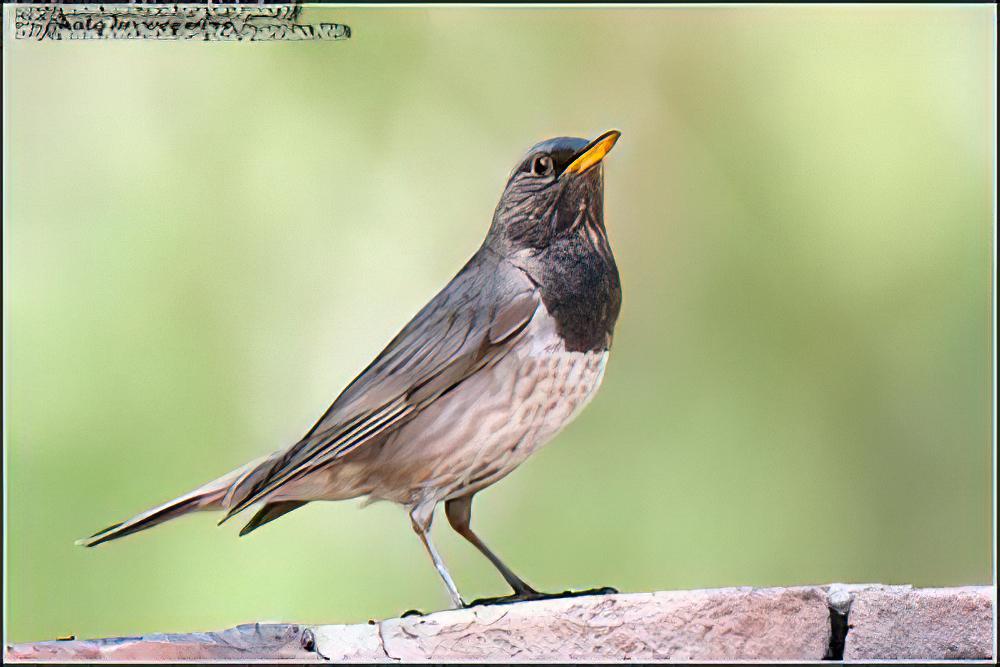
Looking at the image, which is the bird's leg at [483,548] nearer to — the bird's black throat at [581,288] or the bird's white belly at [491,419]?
the bird's white belly at [491,419]

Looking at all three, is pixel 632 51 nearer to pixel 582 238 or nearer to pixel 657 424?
pixel 582 238

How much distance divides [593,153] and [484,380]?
0.70 m

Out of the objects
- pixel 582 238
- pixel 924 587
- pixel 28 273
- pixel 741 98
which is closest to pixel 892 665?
pixel 924 587

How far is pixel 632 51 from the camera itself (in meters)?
3.94

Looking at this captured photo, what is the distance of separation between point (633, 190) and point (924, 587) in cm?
152

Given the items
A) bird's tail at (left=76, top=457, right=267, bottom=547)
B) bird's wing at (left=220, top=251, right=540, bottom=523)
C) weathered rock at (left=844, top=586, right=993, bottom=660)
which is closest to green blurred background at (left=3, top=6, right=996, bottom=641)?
bird's tail at (left=76, top=457, right=267, bottom=547)

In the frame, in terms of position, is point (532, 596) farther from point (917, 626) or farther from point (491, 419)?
point (917, 626)

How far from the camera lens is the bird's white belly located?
3.34 meters

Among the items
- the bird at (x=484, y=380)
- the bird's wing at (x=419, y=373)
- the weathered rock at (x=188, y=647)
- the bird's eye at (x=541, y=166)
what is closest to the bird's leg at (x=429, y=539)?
the bird at (x=484, y=380)

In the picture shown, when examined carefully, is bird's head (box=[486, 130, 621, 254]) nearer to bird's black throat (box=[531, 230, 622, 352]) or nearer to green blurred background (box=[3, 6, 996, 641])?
bird's black throat (box=[531, 230, 622, 352])

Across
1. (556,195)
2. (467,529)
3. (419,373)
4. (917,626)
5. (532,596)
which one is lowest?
(917,626)

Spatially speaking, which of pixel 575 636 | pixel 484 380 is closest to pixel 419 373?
pixel 484 380

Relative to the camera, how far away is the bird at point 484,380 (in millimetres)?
3350

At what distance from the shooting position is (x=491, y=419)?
334 centimetres
